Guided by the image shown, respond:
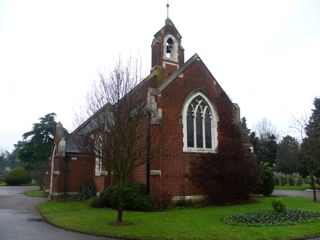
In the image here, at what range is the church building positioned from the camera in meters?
17.5

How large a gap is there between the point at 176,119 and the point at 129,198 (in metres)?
5.32

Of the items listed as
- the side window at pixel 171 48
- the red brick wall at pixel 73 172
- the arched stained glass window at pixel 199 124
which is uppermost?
the side window at pixel 171 48

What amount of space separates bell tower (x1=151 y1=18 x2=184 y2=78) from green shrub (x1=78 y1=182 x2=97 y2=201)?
10.4m

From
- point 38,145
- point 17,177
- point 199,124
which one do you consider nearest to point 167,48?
point 199,124

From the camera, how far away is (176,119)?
1900 cm

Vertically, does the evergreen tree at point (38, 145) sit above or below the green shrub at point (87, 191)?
above

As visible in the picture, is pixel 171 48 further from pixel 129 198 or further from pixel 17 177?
pixel 17 177

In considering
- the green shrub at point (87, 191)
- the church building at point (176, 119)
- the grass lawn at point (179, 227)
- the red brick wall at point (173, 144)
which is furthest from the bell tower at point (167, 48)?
the grass lawn at point (179, 227)

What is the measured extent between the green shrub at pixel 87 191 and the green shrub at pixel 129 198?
7.19 meters

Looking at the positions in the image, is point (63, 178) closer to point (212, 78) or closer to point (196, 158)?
point (196, 158)

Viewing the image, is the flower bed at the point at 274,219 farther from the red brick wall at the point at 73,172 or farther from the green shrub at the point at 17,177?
the green shrub at the point at 17,177

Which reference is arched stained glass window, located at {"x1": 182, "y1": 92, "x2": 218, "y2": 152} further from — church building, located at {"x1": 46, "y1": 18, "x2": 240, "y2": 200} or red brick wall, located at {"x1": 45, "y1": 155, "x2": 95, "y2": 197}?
red brick wall, located at {"x1": 45, "y1": 155, "x2": 95, "y2": 197}

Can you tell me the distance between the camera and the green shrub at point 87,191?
24969 mm

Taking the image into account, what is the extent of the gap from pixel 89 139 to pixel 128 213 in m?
4.15
